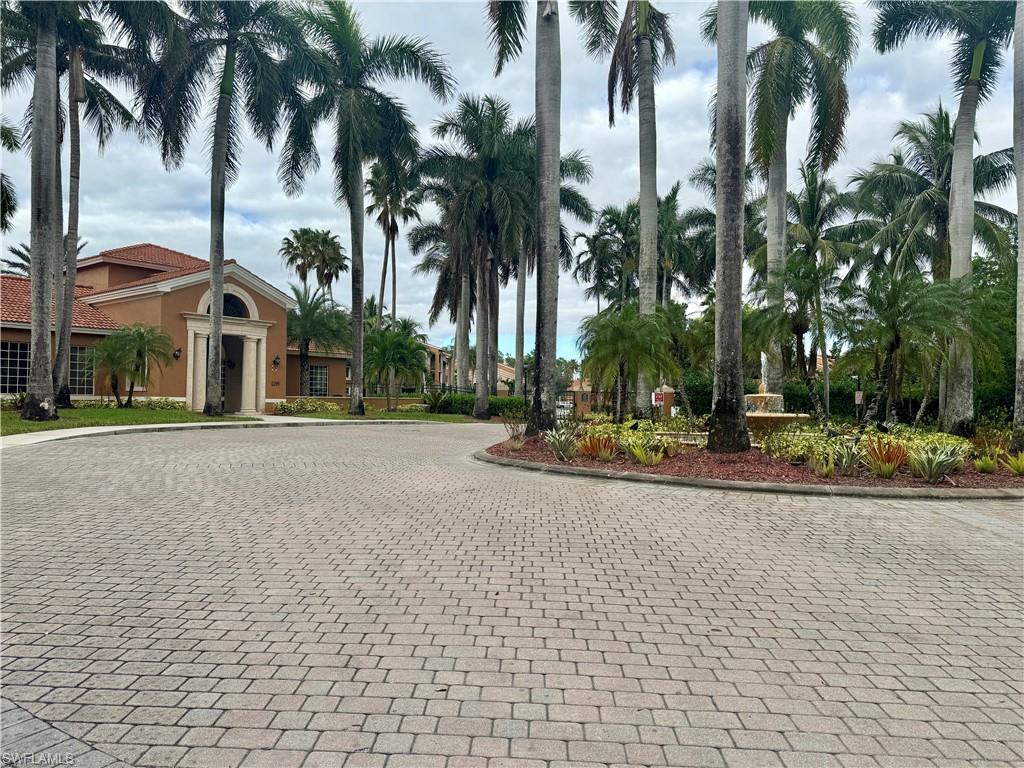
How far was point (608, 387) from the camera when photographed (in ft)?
56.0

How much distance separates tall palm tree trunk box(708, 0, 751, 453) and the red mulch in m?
0.60

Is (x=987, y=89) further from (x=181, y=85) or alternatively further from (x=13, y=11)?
(x=13, y=11)

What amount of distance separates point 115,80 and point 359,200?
9.97 metres

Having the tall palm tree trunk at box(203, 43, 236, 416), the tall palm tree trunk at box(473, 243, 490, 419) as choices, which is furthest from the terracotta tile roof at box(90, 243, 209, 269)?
the tall palm tree trunk at box(473, 243, 490, 419)

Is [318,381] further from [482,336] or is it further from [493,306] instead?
[482,336]

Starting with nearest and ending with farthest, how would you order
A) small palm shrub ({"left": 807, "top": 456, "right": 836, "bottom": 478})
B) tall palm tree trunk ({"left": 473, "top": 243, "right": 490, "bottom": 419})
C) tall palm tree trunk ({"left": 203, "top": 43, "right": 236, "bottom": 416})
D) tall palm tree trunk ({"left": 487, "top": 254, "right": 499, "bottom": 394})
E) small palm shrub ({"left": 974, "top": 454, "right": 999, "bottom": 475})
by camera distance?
small palm shrub ({"left": 807, "top": 456, "right": 836, "bottom": 478}) < small palm shrub ({"left": 974, "top": 454, "right": 999, "bottom": 475}) < tall palm tree trunk ({"left": 203, "top": 43, "right": 236, "bottom": 416}) < tall palm tree trunk ({"left": 473, "top": 243, "right": 490, "bottom": 419}) < tall palm tree trunk ({"left": 487, "top": 254, "right": 499, "bottom": 394})

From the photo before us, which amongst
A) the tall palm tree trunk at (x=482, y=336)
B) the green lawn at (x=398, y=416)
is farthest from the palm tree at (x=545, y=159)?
the tall palm tree trunk at (x=482, y=336)

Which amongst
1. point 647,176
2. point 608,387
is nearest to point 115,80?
point 647,176

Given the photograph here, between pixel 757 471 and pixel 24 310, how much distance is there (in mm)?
27934

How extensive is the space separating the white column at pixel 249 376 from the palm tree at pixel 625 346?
774 inches

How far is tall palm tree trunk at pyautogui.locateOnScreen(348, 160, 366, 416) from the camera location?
27.1 metres

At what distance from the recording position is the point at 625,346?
1578cm

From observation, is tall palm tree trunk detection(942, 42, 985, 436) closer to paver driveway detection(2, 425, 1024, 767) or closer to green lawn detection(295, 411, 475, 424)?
paver driveway detection(2, 425, 1024, 767)

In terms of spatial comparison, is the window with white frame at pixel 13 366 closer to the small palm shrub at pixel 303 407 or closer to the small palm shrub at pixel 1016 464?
the small palm shrub at pixel 303 407
